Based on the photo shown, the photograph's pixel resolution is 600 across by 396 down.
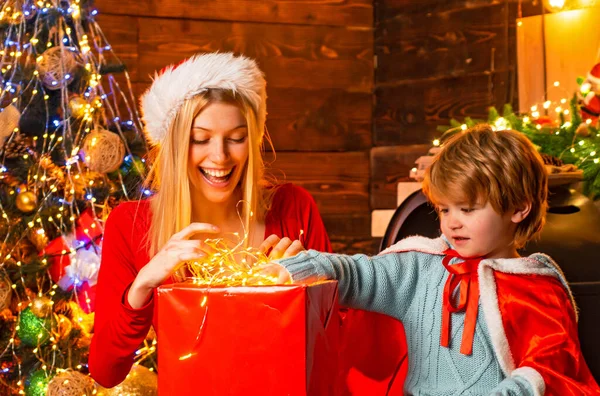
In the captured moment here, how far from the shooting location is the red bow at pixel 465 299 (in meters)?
1.62

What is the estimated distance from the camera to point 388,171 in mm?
4309

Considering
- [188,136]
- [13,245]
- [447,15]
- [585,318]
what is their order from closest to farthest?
1. [188,136]
2. [585,318]
3. [13,245]
4. [447,15]

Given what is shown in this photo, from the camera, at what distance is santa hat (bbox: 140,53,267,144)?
1.98 m

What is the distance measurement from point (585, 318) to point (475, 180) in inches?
37.5

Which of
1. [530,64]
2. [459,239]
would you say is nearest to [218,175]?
[459,239]

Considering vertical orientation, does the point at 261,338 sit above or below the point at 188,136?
below

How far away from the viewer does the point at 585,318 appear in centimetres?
238

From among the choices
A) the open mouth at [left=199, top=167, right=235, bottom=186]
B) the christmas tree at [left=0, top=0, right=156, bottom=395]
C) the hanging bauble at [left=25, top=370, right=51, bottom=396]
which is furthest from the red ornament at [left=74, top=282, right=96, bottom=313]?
the open mouth at [left=199, top=167, right=235, bottom=186]

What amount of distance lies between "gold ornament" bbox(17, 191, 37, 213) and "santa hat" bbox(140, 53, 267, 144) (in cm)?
95

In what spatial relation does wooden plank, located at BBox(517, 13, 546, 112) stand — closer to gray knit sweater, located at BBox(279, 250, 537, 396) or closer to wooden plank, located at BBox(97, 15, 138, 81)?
wooden plank, located at BBox(97, 15, 138, 81)

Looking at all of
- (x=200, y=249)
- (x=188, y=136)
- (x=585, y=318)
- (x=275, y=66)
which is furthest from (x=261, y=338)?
(x=275, y=66)

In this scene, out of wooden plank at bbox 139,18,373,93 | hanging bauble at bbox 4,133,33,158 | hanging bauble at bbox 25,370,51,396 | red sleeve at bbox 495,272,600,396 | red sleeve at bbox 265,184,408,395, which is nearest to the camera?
red sleeve at bbox 495,272,600,396

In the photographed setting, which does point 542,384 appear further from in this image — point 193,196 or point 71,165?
point 71,165

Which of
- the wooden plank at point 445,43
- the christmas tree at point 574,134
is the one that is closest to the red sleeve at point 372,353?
the christmas tree at point 574,134
